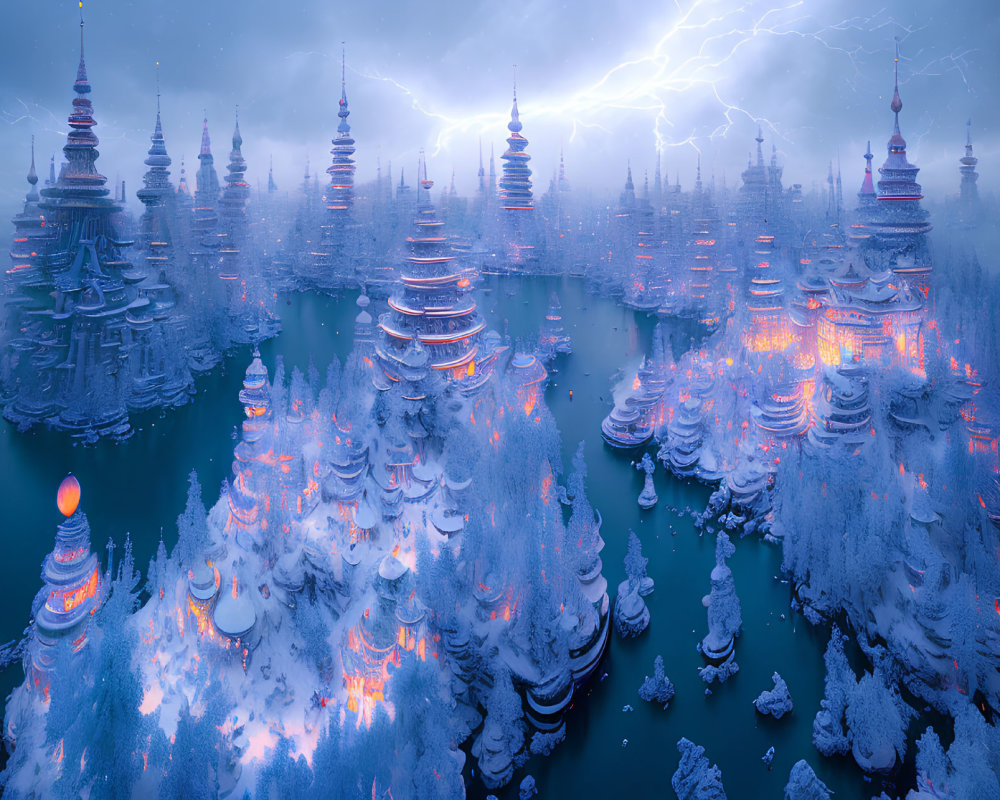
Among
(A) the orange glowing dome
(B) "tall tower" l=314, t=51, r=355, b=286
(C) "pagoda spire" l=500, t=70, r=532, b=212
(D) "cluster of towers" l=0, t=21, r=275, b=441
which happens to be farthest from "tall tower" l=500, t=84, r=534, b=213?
(A) the orange glowing dome

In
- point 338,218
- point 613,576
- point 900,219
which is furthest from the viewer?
point 338,218

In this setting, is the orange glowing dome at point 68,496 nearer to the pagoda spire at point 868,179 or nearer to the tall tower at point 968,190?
the tall tower at point 968,190

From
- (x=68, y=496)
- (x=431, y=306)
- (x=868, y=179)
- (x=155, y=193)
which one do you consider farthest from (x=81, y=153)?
(x=868, y=179)

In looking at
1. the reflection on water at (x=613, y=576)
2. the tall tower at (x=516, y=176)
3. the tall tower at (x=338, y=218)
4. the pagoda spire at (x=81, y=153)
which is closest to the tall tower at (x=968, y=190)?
the reflection on water at (x=613, y=576)

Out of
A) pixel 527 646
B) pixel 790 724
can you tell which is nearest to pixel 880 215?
pixel 790 724

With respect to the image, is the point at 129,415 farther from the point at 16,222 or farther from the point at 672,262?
the point at 672,262

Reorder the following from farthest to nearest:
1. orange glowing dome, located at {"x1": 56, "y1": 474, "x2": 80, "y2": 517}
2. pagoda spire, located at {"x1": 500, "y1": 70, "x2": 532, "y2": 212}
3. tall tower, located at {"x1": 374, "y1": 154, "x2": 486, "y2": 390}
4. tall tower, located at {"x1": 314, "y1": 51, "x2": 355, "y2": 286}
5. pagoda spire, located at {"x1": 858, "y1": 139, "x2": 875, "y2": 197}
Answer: tall tower, located at {"x1": 314, "y1": 51, "x2": 355, "y2": 286}, pagoda spire, located at {"x1": 500, "y1": 70, "x2": 532, "y2": 212}, pagoda spire, located at {"x1": 858, "y1": 139, "x2": 875, "y2": 197}, tall tower, located at {"x1": 374, "y1": 154, "x2": 486, "y2": 390}, orange glowing dome, located at {"x1": 56, "y1": 474, "x2": 80, "y2": 517}

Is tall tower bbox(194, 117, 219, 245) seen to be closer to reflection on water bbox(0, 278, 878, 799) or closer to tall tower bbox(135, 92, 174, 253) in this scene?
tall tower bbox(135, 92, 174, 253)

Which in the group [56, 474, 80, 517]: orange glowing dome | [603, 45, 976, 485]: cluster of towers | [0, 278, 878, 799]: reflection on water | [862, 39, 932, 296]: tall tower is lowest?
[0, 278, 878, 799]: reflection on water

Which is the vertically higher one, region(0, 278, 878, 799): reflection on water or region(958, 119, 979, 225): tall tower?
region(958, 119, 979, 225): tall tower

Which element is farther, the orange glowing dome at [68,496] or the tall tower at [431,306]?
the tall tower at [431,306]

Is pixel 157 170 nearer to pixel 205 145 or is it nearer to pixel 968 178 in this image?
pixel 205 145
